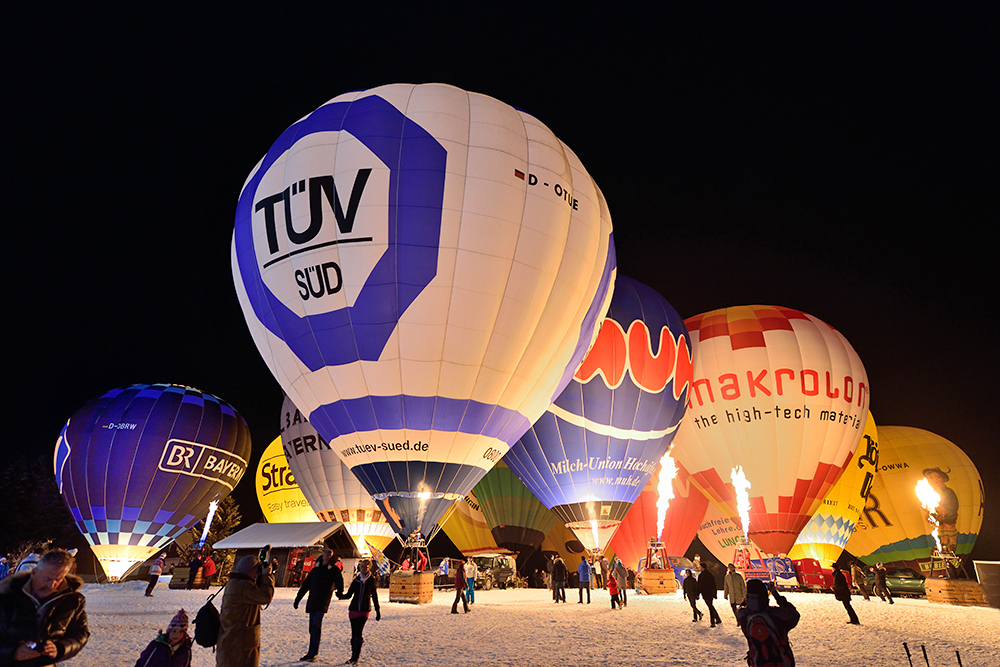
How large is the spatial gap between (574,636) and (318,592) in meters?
3.59

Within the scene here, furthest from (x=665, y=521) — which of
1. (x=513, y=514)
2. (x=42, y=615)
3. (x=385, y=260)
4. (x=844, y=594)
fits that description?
(x=42, y=615)

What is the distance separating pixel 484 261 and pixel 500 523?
732 inches

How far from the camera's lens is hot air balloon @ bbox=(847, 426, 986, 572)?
1039 inches

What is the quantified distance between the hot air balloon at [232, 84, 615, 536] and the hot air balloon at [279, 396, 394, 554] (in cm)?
1401

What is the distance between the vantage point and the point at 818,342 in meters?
20.1

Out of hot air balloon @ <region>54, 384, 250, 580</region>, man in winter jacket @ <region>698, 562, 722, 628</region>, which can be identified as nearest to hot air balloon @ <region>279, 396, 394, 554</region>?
hot air balloon @ <region>54, 384, 250, 580</region>

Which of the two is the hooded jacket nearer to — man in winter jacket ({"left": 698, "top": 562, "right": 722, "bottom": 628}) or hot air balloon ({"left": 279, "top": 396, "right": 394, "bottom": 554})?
man in winter jacket ({"left": 698, "top": 562, "right": 722, "bottom": 628})

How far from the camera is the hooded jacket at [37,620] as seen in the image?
300 centimetres

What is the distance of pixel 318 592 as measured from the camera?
6.84 metres

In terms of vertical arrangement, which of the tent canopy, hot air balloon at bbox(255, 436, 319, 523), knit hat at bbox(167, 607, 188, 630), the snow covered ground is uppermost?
hot air balloon at bbox(255, 436, 319, 523)

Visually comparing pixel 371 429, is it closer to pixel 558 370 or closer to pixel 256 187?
pixel 558 370

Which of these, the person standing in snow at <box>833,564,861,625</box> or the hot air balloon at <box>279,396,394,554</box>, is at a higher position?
the hot air balloon at <box>279,396,394,554</box>

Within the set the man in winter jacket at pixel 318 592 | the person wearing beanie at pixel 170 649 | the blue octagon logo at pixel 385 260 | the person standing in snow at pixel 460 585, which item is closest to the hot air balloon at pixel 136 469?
the blue octagon logo at pixel 385 260

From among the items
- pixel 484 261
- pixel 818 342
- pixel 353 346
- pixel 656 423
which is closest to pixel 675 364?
pixel 656 423
